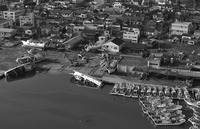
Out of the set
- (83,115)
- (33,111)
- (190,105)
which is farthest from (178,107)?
(33,111)

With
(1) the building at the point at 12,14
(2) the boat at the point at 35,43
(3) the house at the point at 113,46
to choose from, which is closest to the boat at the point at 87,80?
(3) the house at the point at 113,46

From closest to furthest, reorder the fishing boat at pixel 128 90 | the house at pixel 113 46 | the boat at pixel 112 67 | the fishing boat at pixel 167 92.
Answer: the fishing boat at pixel 167 92, the fishing boat at pixel 128 90, the boat at pixel 112 67, the house at pixel 113 46

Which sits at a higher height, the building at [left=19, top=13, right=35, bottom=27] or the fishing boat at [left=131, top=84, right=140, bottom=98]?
the building at [left=19, top=13, right=35, bottom=27]

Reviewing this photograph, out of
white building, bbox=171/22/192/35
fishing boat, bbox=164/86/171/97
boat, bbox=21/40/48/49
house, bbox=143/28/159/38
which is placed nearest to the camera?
fishing boat, bbox=164/86/171/97

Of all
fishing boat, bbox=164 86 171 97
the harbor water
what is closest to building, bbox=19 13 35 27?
the harbor water

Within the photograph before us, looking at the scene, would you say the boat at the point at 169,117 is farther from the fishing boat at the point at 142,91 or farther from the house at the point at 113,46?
the house at the point at 113,46

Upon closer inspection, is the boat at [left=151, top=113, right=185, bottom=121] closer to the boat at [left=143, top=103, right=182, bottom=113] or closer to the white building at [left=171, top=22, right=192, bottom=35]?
the boat at [left=143, top=103, right=182, bottom=113]

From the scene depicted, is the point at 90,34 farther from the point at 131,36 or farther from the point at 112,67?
the point at 112,67

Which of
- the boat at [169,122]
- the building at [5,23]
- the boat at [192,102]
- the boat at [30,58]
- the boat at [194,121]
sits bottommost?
the boat at [169,122]

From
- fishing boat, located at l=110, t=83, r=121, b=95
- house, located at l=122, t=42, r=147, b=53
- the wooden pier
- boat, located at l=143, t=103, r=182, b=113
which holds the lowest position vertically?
boat, located at l=143, t=103, r=182, b=113
